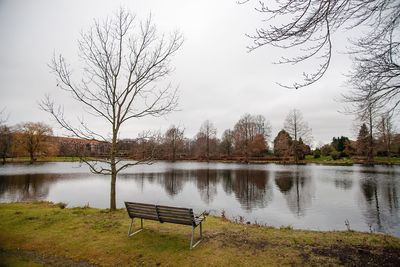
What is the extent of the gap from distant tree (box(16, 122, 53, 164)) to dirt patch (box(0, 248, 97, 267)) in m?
65.7

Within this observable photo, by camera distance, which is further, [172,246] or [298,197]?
[298,197]

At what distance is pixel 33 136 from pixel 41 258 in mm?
67877

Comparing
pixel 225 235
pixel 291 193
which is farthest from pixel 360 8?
pixel 291 193

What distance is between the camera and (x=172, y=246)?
20.5 feet

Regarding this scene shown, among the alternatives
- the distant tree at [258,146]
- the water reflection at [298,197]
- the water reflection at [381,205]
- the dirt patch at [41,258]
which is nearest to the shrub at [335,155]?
the distant tree at [258,146]

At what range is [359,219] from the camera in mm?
12703

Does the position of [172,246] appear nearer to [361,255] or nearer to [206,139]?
[361,255]

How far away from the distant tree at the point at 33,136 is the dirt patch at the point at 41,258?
215 ft

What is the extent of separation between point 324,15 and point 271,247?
201 inches

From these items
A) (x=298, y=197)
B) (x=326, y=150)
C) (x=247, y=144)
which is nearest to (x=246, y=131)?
(x=247, y=144)

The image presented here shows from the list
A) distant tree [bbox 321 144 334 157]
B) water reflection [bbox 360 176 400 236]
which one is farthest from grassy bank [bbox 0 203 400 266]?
distant tree [bbox 321 144 334 157]

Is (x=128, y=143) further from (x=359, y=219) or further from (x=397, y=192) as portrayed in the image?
(x=397, y=192)

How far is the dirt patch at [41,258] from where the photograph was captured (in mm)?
5373

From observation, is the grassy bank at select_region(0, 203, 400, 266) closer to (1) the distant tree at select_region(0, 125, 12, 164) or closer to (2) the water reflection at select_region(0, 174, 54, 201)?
(2) the water reflection at select_region(0, 174, 54, 201)
